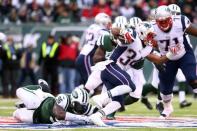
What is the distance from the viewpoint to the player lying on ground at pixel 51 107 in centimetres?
1038

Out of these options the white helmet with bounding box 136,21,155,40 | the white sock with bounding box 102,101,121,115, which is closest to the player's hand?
the white helmet with bounding box 136,21,155,40

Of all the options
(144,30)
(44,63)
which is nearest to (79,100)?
(144,30)

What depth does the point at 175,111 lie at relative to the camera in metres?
→ 14.2

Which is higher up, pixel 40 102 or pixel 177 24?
pixel 177 24

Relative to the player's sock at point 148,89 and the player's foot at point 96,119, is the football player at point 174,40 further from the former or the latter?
the player's foot at point 96,119

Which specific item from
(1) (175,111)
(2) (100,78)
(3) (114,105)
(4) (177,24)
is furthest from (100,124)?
(1) (175,111)

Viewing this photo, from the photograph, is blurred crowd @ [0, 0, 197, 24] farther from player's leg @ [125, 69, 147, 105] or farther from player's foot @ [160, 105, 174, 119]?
player's foot @ [160, 105, 174, 119]

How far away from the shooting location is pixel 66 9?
23.0 meters

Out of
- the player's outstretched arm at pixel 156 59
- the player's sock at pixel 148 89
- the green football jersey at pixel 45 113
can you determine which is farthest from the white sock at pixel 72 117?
the player's sock at pixel 148 89

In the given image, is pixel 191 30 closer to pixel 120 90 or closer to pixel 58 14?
pixel 120 90

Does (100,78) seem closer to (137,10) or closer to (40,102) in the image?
(40,102)

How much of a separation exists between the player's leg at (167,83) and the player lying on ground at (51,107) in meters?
1.94

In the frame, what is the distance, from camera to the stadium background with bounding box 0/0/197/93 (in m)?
21.8

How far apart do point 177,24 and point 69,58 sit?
9.64 metres
